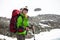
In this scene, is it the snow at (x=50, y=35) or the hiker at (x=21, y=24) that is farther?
the snow at (x=50, y=35)

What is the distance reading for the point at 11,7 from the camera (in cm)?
346

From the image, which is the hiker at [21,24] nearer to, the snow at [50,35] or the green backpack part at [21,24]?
the green backpack part at [21,24]

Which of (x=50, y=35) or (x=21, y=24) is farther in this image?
(x=50, y=35)

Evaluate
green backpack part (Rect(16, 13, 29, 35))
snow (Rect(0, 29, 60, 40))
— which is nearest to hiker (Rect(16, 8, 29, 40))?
green backpack part (Rect(16, 13, 29, 35))

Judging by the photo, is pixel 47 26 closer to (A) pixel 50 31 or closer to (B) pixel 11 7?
(A) pixel 50 31

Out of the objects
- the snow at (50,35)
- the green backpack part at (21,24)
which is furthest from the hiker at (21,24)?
the snow at (50,35)

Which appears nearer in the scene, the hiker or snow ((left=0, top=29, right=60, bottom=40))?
the hiker

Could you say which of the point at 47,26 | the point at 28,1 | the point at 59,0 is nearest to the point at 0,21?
the point at 28,1

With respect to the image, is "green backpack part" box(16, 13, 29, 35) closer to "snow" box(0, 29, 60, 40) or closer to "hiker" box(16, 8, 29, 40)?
"hiker" box(16, 8, 29, 40)

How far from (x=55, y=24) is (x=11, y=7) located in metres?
0.82

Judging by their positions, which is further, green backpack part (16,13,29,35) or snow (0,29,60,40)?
snow (0,29,60,40)

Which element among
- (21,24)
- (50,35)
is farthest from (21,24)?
(50,35)

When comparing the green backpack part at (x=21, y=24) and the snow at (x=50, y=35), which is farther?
the snow at (x=50, y=35)

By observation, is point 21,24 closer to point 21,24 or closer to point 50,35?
point 21,24
